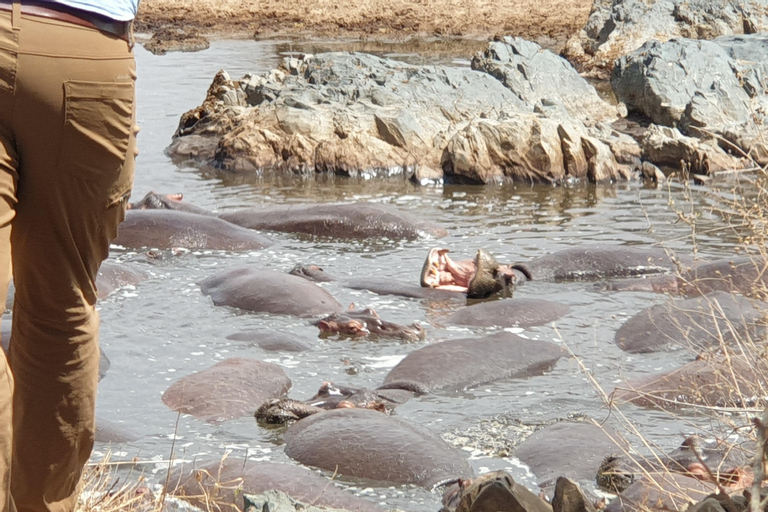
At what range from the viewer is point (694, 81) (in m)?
18.0

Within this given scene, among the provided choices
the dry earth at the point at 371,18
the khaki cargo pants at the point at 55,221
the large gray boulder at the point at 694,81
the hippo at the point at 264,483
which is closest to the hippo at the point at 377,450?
the hippo at the point at 264,483

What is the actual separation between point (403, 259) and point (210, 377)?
3.85 m

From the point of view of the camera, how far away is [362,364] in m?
6.87

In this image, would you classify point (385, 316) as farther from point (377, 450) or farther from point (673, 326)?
point (377, 450)

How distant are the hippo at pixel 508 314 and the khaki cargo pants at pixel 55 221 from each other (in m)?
4.96

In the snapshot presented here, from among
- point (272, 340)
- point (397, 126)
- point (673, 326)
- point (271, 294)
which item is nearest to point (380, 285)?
point (271, 294)

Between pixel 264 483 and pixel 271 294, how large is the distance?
3.58 meters

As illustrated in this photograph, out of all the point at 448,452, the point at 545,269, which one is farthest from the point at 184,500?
the point at 545,269

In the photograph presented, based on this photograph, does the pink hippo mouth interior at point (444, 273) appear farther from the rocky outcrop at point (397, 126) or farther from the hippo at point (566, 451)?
the rocky outcrop at point (397, 126)

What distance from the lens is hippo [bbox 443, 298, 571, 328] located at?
757cm

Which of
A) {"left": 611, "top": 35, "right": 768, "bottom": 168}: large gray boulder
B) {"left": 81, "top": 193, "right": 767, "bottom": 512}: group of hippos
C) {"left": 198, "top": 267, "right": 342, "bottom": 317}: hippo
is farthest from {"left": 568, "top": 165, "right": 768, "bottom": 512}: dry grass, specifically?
{"left": 611, "top": 35, "right": 768, "bottom": 168}: large gray boulder

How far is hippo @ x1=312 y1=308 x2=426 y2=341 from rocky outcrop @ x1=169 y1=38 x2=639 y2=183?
6.66m

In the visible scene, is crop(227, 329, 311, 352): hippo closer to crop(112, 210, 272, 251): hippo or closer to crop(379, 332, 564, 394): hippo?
crop(379, 332, 564, 394): hippo

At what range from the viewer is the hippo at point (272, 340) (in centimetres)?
697
